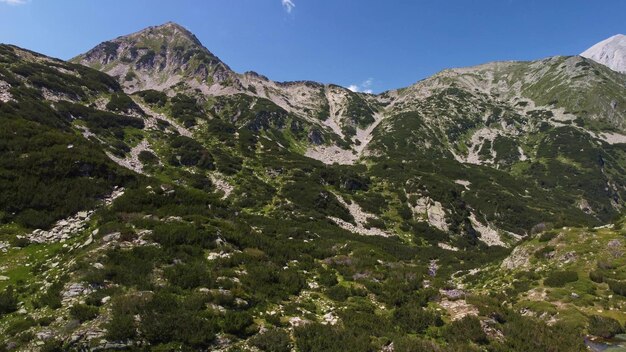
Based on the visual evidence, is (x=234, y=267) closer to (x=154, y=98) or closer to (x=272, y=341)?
(x=272, y=341)

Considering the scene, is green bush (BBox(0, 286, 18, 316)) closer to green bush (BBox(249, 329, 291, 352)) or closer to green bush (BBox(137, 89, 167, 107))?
green bush (BBox(249, 329, 291, 352))

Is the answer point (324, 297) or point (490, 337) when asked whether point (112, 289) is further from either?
point (490, 337)

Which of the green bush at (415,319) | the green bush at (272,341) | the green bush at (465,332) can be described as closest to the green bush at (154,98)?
the green bush at (415,319)

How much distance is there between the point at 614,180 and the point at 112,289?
16105cm

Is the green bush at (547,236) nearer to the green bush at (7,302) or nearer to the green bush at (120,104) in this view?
the green bush at (7,302)

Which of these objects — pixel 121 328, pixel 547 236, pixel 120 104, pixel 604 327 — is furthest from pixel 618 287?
pixel 120 104

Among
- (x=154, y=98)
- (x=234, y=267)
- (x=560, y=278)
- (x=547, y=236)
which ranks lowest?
(x=234, y=267)

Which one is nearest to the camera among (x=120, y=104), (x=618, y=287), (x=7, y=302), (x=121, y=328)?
(x=121, y=328)

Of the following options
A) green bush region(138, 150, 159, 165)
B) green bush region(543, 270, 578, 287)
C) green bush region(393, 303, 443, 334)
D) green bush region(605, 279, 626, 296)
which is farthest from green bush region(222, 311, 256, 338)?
green bush region(138, 150, 159, 165)

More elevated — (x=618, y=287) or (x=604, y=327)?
(x=618, y=287)

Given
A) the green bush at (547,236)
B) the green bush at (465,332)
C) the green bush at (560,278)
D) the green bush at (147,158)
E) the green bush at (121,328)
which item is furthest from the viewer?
the green bush at (147,158)

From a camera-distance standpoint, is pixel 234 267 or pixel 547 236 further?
pixel 547 236

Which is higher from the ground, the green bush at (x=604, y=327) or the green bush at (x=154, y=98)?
the green bush at (x=154, y=98)

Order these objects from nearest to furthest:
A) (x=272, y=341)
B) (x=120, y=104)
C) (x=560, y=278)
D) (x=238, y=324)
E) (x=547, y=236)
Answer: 1. (x=272, y=341)
2. (x=238, y=324)
3. (x=560, y=278)
4. (x=547, y=236)
5. (x=120, y=104)
